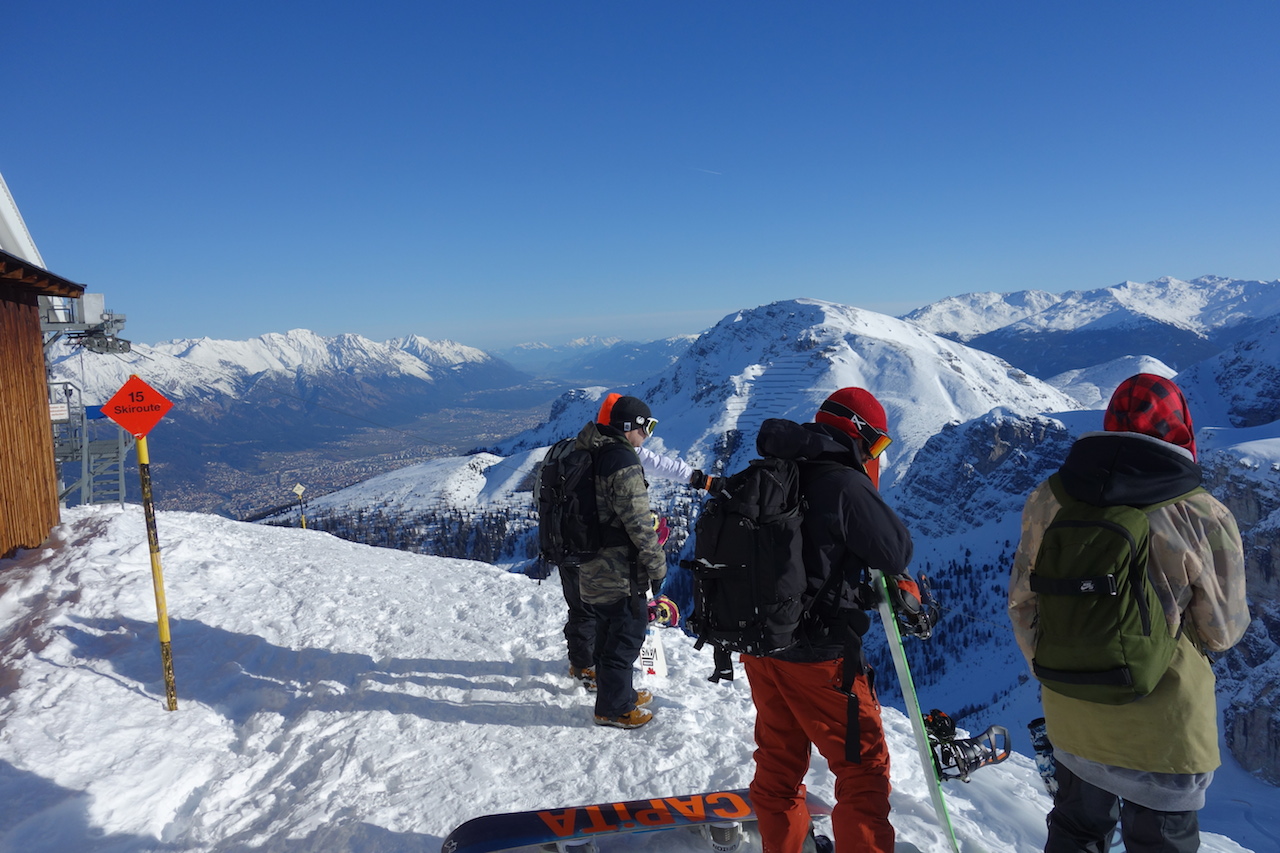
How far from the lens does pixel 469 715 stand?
621 cm

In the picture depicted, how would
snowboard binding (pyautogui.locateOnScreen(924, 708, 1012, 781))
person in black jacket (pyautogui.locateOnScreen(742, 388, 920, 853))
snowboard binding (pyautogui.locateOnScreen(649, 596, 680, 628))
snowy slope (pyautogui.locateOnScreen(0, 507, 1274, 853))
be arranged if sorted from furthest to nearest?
1. snowboard binding (pyautogui.locateOnScreen(649, 596, 680, 628))
2. snowy slope (pyautogui.locateOnScreen(0, 507, 1274, 853))
3. snowboard binding (pyautogui.locateOnScreen(924, 708, 1012, 781))
4. person in black jacket (pyautogui.locateOnScreen(742, 388, 920, 853))

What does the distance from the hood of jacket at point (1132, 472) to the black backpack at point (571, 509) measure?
3708 millimetres

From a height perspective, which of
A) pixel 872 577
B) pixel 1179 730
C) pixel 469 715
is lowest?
pixel 469 715

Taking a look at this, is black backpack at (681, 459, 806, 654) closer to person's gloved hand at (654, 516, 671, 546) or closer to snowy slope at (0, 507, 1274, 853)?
person's gloved hand at (654, 516, 671, 546)

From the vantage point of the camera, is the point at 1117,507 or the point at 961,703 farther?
the point at 961,703

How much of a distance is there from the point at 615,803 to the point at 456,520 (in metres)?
178

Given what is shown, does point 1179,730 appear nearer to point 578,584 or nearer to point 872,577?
point 872,577

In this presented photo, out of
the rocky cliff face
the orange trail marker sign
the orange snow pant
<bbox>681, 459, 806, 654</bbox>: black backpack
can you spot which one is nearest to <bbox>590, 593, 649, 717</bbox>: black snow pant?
the orange snow pant

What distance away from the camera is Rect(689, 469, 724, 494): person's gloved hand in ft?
12.1

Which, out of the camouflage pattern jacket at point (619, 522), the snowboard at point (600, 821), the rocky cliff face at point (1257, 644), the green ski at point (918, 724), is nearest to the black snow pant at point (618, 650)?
the camouflage pattern jacket at point (619, 522)

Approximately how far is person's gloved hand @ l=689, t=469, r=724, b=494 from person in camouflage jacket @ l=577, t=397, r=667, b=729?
99 cm

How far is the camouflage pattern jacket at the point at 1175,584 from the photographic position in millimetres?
2619

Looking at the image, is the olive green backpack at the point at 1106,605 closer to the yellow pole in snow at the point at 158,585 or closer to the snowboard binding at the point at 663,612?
the snowboard binding at the point at 663,612

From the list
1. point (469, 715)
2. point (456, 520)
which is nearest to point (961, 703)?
point (456, 520)
